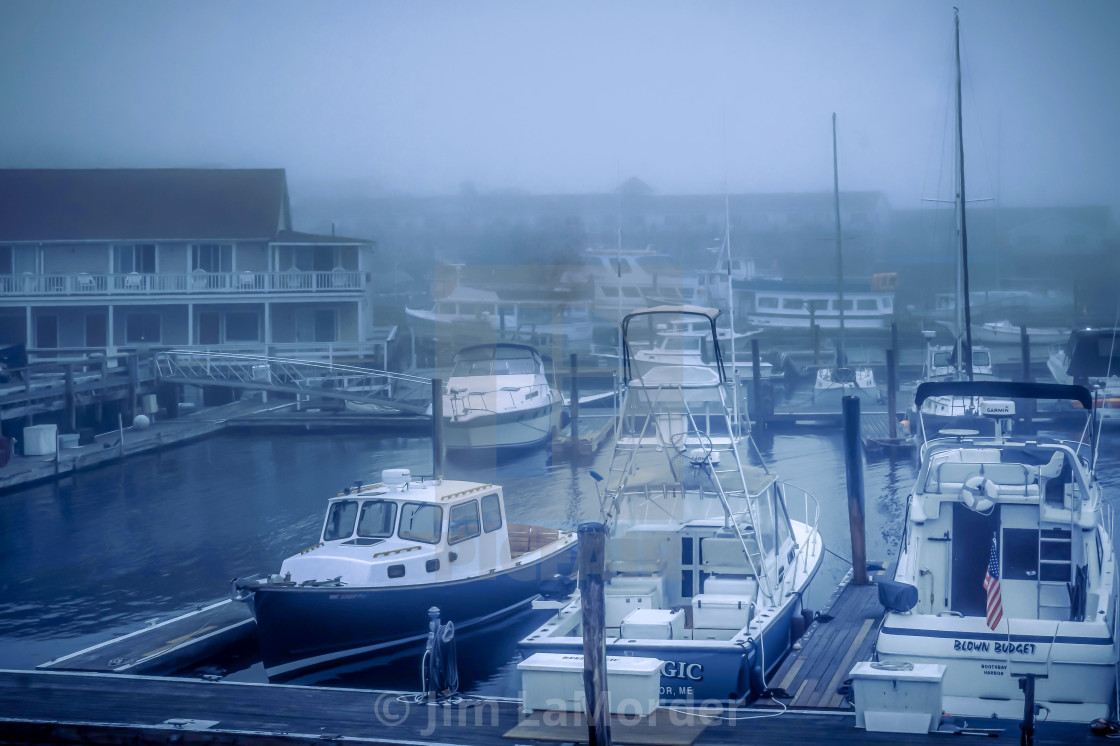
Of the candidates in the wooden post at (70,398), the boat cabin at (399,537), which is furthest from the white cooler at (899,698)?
the wooden post at (70,398)

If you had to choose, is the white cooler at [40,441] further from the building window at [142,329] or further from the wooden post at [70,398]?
the building window at [142,329]

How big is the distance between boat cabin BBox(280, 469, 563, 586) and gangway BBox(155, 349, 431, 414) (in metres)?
19.9

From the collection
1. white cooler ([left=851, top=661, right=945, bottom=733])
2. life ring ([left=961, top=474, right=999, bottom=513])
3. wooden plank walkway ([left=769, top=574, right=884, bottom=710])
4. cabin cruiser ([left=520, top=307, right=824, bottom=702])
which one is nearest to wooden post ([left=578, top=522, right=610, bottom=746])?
cabin cruiser ([left=520, top=307, right=824, bottom=702])

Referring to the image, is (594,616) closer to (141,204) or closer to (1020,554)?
(1020,554)

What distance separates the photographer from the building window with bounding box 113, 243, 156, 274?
128ft

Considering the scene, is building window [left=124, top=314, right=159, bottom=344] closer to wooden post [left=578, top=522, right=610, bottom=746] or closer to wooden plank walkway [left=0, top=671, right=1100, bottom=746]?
wooden plank walkway [left=0, top=671, right=1100, bottom=746]

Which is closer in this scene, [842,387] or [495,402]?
[495,402]

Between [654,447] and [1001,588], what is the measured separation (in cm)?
397

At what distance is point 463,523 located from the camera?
11.5 m

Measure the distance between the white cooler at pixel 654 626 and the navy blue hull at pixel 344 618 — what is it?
1.99 metres

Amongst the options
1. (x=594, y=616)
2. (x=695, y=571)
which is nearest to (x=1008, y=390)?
(x=695, y=571)

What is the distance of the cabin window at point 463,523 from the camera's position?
1133 cm

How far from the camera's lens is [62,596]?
15516 mm

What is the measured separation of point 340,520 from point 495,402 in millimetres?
15073
